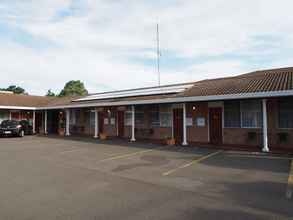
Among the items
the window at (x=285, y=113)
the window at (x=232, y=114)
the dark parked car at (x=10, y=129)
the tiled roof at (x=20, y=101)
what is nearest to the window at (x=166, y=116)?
the window at (x=232, y=114)

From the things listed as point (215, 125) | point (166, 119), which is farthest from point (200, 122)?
point (166, 119)

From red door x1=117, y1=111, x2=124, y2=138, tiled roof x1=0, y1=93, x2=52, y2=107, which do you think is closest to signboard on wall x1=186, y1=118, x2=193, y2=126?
red door x1=117, y1=111, x2=124, y2=138

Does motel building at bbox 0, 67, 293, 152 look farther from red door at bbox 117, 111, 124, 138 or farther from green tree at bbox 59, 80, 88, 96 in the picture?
green tree at bbox 59, 80, 88, 96

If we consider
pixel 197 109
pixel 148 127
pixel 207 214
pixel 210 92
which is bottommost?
pixel 207 214

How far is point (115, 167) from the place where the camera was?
7.75 m

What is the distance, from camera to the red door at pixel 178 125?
14.5m

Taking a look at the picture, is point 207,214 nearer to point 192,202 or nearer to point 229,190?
point 192,202

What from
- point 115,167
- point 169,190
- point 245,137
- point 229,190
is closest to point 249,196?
point 229,190

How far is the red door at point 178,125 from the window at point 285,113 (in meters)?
5.48

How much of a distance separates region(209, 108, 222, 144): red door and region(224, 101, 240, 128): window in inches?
12.9

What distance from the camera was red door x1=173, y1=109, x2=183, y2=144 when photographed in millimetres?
14492

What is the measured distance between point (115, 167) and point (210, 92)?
23.9ft

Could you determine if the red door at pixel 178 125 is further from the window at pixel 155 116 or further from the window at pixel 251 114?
the window at pixel 251 114

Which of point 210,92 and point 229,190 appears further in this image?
point 210,92
